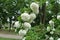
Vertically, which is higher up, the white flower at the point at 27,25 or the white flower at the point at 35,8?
the white flower at the point at 35,8

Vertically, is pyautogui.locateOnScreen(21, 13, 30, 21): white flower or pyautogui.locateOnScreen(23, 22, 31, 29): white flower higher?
pyautogui.locateOnScreen(21, 13, 30, 21): white flower

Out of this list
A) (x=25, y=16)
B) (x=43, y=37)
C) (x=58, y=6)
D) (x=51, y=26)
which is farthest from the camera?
(x=58, y=6)

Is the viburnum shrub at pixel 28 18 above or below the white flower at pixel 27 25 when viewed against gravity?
above

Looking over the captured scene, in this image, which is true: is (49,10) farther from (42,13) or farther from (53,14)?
(42,13)

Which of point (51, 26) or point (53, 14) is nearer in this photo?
point (51, 26)

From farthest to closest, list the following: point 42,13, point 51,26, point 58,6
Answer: point 58,6 → point 51,26 → point 42,13

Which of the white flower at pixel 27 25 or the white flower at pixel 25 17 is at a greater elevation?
the white flower at pixel 25 17

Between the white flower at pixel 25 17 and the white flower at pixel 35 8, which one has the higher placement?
the white flower at pixel 35 8

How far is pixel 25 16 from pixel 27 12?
85 mm

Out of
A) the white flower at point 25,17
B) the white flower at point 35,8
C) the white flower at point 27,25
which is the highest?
the white flower at point 35,8

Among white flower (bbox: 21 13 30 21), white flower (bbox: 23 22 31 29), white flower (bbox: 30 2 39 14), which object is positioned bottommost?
white flower (bbox: 23 22 31 29)

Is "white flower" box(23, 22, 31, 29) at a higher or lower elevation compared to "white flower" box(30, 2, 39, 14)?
lower

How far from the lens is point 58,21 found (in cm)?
173

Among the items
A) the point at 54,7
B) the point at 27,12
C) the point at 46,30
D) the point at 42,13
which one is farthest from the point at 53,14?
the point at 27,12
